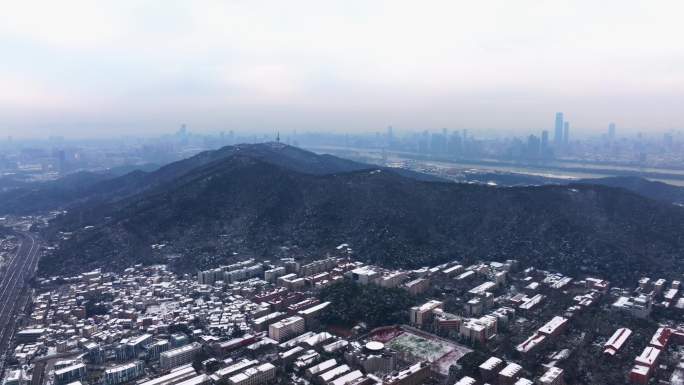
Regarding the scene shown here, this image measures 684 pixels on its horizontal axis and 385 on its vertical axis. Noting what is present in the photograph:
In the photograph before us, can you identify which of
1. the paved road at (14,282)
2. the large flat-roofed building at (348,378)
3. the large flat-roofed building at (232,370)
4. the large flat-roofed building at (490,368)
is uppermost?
the large flat-roofed building at (490,368)

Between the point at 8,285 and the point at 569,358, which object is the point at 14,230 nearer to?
the point at 8,285

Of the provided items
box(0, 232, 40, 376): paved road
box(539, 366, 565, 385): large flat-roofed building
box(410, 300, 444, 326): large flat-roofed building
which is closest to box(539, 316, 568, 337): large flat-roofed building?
box(539, 366, 565, 385): large flat-roofed building

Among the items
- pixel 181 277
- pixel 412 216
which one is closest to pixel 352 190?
pixel 412 216

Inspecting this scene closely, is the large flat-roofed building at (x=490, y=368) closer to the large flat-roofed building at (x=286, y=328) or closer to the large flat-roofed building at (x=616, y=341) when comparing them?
the large flat-roofed building at (x=616, y=341)

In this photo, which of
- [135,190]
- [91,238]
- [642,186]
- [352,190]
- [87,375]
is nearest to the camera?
[87,375]

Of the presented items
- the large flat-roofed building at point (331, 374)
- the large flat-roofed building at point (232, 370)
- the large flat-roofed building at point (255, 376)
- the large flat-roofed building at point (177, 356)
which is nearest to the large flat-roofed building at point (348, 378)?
the large flat-roofed building at point (331, 374)

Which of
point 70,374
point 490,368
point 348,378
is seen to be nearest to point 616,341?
point 490,368

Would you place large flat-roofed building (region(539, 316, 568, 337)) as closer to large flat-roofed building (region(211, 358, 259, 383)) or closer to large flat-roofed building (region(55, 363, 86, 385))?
large flat-roofed building (region(211, 358, 259, 383))

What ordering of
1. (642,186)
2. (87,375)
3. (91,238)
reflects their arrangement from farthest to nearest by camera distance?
(642,186) → (91,238) → (87,375)
